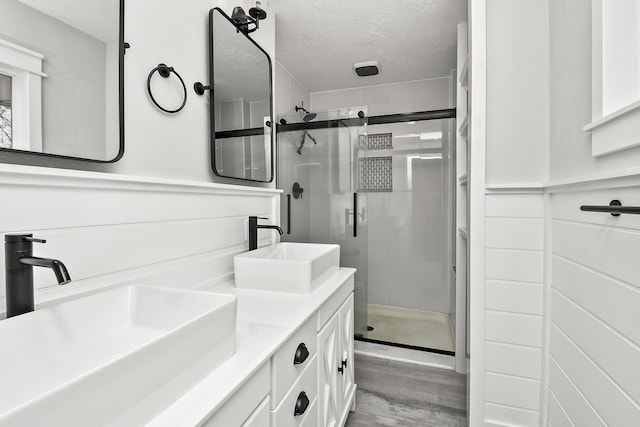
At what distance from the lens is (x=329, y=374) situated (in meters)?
1.29

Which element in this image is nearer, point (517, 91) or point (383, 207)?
point (517, 91)

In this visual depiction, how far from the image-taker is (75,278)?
842 millimetres

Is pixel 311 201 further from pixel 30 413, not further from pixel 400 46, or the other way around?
pixel 30 413

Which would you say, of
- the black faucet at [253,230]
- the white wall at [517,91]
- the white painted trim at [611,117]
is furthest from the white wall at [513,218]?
the black faucet at [253,230]

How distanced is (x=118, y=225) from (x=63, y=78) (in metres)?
0.40

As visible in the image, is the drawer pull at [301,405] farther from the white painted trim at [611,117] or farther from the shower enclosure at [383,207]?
the shower enclosure at [383,207]

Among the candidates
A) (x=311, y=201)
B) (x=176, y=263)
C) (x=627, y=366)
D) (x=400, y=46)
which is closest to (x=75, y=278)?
(x=176, y=263)

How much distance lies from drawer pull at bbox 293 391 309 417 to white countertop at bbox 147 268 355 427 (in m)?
0.25

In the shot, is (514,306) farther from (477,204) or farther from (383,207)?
(383,207)

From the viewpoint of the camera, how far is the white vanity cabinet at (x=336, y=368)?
4.01ft

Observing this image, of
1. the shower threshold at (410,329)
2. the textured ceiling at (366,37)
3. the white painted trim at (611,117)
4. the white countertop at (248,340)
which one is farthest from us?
the shower threshold at (410,329)

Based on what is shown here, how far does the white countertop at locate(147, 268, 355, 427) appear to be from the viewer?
0.54 metres

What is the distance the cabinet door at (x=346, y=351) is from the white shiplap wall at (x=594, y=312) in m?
0.86

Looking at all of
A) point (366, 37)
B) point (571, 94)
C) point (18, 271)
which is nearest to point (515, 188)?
point (571, 94)
